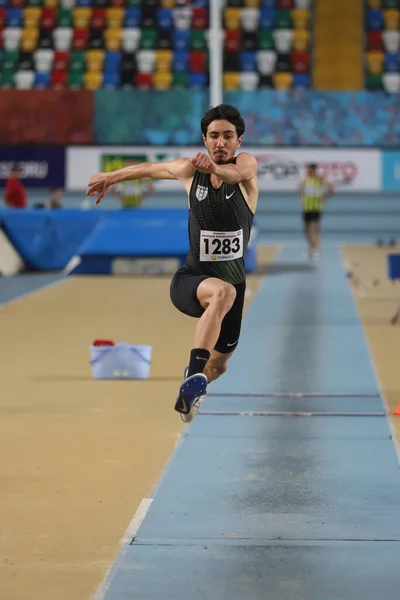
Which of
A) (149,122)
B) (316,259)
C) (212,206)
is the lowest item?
(316,259)

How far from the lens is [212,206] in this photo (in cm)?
766

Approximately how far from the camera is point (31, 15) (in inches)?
1539

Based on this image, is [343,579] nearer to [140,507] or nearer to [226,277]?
[140,507]

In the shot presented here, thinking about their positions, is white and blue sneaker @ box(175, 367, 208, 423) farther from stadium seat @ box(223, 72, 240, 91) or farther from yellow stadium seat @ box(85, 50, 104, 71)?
yellow stadium seat @ box(85, 50, 104, 71)

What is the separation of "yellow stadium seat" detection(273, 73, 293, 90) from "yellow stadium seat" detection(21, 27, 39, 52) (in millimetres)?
7270

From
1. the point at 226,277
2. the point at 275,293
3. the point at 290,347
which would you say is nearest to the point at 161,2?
the point at 275,293

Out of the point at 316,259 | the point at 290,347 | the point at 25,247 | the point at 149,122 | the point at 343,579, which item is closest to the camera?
the point at 343,579

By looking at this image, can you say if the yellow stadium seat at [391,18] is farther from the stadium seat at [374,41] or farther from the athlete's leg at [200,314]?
the athlete's leg at [200,314]

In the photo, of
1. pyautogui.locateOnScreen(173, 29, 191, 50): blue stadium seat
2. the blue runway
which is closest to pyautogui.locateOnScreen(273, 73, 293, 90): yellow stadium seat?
pyautogui.locateOnScreen(173, 29, 191, 50): blue stadium seat

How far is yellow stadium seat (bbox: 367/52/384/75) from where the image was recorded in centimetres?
3691

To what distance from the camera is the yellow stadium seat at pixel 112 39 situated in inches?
1505

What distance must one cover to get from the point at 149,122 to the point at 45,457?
27403 mm

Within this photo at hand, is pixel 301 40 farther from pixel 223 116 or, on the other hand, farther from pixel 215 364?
pixel 223 116

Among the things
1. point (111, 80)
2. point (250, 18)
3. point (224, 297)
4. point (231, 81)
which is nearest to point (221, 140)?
point (224, 297)
